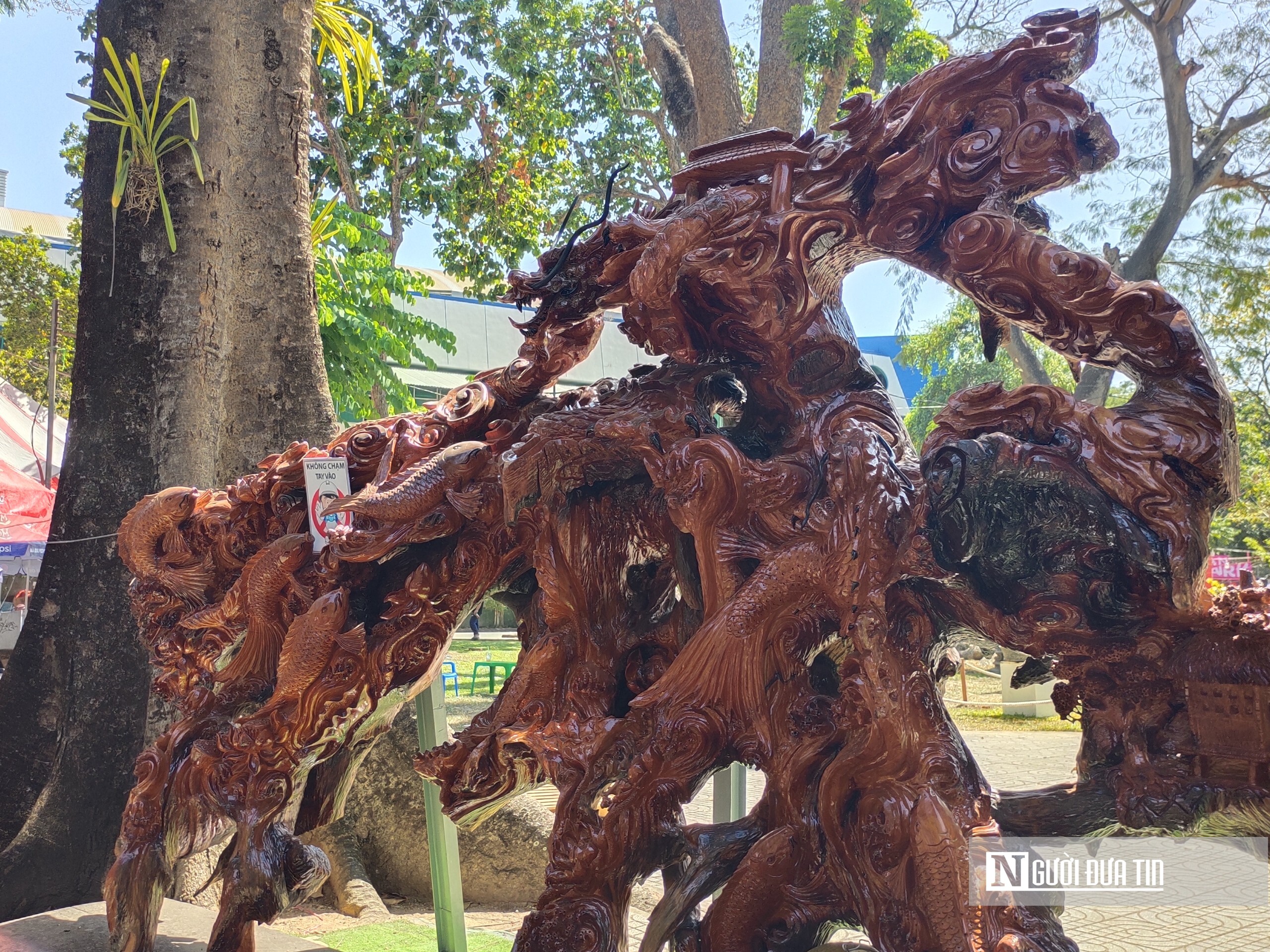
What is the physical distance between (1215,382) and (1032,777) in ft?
19.0

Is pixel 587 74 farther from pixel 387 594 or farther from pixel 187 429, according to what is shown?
pixel 387 594

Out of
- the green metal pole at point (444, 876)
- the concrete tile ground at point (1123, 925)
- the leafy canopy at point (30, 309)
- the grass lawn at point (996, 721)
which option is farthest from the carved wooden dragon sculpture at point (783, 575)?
the leafy canopy at point (30, 309)

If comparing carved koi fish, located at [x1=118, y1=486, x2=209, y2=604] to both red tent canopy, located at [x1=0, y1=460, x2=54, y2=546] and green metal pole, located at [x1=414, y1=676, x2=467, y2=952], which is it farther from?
red tent canopy, located at [x1=0, y1=460, x2=54, y2=546]

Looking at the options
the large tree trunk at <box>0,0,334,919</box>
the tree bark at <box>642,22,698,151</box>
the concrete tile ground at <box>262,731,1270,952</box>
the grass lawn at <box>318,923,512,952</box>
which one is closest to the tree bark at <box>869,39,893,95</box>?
the tree bark at <box>642,22,698,151</box>

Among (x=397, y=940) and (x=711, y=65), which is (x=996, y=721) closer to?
(x=711, y=65)

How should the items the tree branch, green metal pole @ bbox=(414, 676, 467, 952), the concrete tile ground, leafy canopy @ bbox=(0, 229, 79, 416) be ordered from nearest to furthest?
green metal pole @ bbox=(414, 676, 467, 952) → the concrete tile ground → the tree branch → leafy canopy @ bbox=(0, 229, 79, 416)

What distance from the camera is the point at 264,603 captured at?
2457 millimetres

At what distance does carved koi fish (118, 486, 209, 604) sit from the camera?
2.60 metres

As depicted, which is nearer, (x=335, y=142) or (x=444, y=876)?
(x=444, y=876)

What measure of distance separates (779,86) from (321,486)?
593cm

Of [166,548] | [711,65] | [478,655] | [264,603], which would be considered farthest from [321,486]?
[478,655]

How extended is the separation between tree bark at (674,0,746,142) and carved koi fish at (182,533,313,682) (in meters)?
5.37

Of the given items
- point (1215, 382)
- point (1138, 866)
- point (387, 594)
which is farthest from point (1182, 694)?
point (387, 594)

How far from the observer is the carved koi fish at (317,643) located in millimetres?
2309
